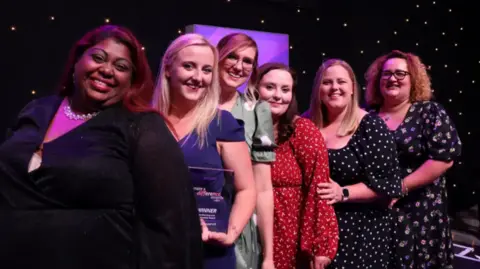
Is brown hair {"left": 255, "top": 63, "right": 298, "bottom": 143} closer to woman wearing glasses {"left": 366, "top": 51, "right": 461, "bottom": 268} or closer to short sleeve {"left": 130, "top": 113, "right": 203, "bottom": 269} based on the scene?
woman wearing glasses {"left": 366, "top": 51, "right": 461, "bottom": 268}

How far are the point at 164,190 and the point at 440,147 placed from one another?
193cm

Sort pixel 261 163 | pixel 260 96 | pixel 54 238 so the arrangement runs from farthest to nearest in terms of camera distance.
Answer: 1. pixel 260 96
2. pixel 261 163
3. pixel 54 238

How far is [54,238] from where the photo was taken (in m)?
1.21

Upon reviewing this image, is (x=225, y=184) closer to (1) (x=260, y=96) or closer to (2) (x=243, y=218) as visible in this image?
(2) (x=243, y=218)

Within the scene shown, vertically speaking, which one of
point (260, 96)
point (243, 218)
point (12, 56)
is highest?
point (12, 56)

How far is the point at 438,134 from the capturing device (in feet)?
8.99

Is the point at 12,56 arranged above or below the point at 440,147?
above

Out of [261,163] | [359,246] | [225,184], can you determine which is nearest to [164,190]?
[225,184]

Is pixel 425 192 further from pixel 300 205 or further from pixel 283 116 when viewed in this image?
pixel 283 116

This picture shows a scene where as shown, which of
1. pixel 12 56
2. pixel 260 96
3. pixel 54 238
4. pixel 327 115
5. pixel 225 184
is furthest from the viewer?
pixel 12 56

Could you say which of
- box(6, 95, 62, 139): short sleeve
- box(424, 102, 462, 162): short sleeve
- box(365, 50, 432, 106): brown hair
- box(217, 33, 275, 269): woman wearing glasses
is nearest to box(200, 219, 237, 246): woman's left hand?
box(217, 33, 275, 269): woman wearing glasses

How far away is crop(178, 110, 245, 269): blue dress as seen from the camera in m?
1.62

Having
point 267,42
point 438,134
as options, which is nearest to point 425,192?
point 438,134

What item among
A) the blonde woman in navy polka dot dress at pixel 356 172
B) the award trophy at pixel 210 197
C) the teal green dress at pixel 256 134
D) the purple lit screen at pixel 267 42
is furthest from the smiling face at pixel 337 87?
the purple lit screen at pixel 267 42
